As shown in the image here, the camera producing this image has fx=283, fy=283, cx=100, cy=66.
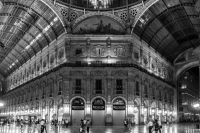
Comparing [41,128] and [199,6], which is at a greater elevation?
[199,6]

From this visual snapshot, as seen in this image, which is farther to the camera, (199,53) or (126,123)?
(126,123)

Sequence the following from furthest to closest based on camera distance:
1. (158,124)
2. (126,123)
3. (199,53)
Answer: (126,123)
(199,53)
(158,124)

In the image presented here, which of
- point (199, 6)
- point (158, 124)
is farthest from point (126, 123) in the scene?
point (199, 6)

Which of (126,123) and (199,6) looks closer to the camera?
(199,6)

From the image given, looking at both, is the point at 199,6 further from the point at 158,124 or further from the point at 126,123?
the point at 126,123

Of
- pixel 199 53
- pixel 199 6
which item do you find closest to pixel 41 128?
pixel 199 53

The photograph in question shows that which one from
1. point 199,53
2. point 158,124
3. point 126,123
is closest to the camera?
point 158,124

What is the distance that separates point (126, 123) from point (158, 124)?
19.4 m

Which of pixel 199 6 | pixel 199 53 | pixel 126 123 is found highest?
pixel 199 6

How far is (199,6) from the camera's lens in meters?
30.0

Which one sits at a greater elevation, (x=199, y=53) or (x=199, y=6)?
(x=199, y=6)

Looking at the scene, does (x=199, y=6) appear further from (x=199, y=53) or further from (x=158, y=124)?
(x=158, y=124)

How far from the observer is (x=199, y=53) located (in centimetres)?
3181

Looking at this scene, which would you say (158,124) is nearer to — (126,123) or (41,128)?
(41,128)
